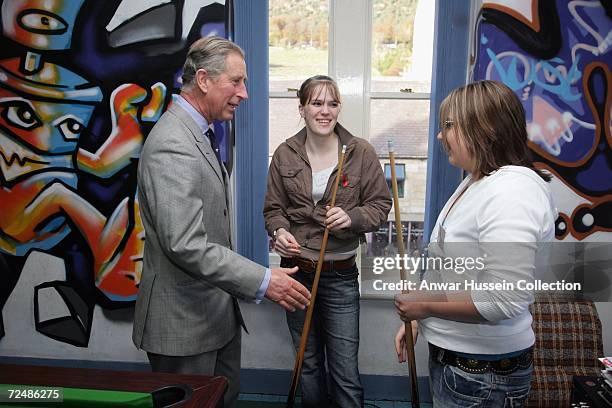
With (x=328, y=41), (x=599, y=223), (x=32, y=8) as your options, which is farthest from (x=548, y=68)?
(x=32, y=8)

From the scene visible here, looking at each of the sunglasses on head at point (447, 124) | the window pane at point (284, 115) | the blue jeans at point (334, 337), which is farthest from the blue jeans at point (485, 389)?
the window pane at point (284, 115)

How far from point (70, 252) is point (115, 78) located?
1.14m

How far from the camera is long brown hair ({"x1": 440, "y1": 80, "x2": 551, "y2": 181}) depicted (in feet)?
4.16

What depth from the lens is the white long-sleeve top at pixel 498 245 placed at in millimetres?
1147

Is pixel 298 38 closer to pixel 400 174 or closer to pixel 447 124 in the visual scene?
pixel 400 174

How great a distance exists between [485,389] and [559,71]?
2.01 m

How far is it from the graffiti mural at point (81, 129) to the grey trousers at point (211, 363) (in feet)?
4.35

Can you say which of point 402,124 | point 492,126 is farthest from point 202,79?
point 402,124

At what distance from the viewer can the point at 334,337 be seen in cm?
250

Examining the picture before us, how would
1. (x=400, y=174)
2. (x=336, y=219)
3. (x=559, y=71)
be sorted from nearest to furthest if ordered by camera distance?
(x=336, y=219) → (x=559, y=71) → (x=400, y=174)

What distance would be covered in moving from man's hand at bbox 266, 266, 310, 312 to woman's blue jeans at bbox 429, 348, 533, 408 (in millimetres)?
591

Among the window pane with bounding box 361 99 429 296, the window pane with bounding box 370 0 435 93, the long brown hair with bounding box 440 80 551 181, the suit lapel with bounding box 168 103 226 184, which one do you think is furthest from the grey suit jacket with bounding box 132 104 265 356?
the window pane with bounding box 370 0 435 93

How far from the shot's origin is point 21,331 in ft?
10.8

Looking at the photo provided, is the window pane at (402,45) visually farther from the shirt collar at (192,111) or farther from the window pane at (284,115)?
the shirt collar at (192,111)
